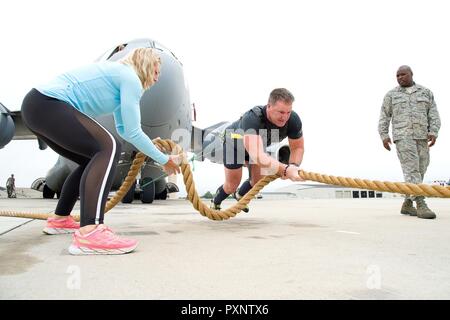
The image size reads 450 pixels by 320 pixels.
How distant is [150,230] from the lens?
329 centimetres

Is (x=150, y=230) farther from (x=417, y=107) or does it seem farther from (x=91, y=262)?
(x=417, y=107)

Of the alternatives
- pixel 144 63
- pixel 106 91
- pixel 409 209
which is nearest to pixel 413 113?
pixel 409 209

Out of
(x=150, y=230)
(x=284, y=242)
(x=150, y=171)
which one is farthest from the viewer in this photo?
(x=150, y=171)

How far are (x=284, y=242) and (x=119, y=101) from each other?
1.41 m

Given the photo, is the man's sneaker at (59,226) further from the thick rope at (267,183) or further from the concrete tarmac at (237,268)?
the thick rope at (267,183)

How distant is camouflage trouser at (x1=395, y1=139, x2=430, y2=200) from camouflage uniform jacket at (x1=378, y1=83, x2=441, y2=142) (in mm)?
90

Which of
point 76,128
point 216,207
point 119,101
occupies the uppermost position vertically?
point 119,101

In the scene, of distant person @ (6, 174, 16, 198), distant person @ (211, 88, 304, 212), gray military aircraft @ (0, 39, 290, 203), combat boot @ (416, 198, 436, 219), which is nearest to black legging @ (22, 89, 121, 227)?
distant person @ (211, 88, 304, 212)

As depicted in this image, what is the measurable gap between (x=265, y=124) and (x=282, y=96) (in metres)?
0.51

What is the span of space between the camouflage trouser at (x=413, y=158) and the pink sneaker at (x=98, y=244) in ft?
12.1

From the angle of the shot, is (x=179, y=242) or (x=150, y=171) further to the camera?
(x=150, y=171)

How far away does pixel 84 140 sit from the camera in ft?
7.70

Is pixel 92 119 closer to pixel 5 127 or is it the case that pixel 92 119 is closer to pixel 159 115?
pixel 159 115
